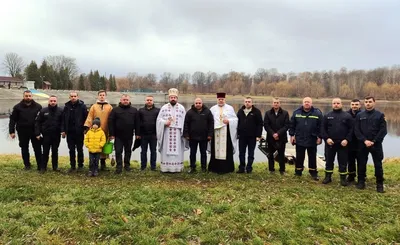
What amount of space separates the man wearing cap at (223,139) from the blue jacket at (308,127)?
1618 millimetres

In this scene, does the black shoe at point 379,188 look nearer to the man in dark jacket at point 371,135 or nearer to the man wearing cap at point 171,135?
the man in dark jacket at point 371,135

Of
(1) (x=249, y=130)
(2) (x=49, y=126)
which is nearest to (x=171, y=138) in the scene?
(1) (x=249, y=130)

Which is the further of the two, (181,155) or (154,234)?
(181,155)

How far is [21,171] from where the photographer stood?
8.02 meters

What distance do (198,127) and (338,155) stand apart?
11.1 ft

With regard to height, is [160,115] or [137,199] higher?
[160,115]

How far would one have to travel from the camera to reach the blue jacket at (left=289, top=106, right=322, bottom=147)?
786 cm

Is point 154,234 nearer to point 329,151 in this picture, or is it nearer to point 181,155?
point 181,155

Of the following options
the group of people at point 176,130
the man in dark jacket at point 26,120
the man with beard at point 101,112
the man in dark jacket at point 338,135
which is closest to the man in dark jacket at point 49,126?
the group of people at point 176,130

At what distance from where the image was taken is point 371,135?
22.6ft

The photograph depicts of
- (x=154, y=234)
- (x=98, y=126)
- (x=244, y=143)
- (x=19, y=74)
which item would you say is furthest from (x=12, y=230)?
(x=19, y=74)

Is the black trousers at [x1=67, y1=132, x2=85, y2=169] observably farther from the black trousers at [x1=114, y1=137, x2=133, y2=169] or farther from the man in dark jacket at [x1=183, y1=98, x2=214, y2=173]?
the man in dark jacket at [x1=183, y1=98, x2=214, y2=173]

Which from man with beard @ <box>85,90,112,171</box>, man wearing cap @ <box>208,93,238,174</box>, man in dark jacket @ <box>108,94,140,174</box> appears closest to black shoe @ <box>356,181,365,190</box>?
man wearing cap @ <box>208,93,238,174</box>

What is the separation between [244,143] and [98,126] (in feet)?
12.3
